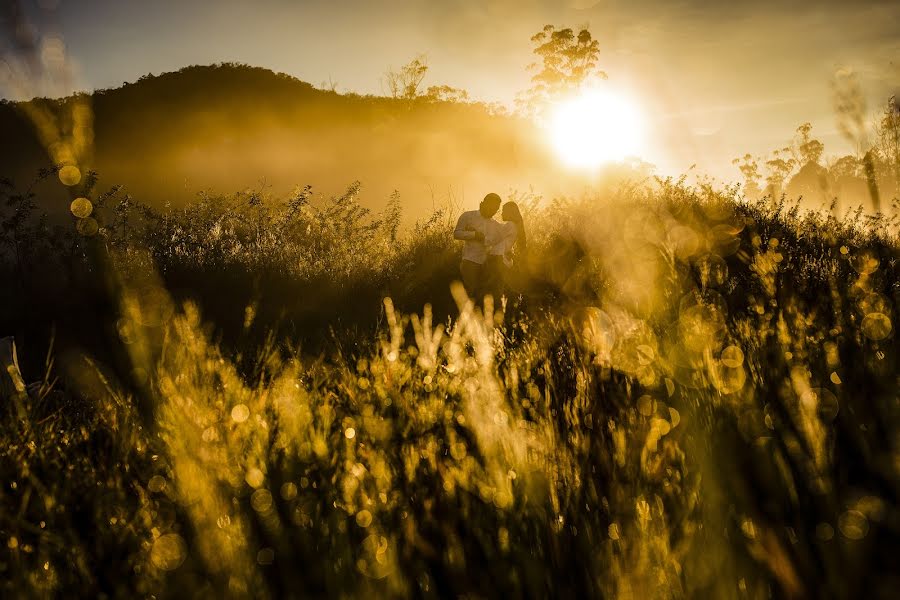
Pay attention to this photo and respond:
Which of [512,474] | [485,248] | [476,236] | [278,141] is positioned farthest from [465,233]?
[278,141]

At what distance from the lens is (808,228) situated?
961 centimetres

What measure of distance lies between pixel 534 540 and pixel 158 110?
139 feet

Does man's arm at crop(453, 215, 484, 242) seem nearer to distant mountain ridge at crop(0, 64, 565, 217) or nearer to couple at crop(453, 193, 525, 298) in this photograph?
couple at crop(453, 193, 525, 298)

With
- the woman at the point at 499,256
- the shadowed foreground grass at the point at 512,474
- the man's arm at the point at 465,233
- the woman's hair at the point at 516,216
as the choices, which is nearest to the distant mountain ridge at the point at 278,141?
the woman's hair at the point at 516,216

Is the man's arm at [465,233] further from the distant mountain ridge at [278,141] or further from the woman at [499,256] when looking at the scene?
the distant mountain ridge at [278,141]

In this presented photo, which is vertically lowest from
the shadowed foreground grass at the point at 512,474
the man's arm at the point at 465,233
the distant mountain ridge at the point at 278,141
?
the shadowed foreground grass at the point at 512,474

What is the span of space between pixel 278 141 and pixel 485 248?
33335mm

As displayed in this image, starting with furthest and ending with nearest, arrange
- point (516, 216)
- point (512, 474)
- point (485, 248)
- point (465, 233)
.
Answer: point (516, 216) < point (485, 248) < point (465, 233) < point (512, 474)

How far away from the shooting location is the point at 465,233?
25.0ft

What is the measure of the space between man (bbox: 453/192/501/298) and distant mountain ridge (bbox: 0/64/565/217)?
72.9ft

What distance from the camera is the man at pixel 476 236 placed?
7.68 metres

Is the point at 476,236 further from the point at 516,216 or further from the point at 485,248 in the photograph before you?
the point at 516,216

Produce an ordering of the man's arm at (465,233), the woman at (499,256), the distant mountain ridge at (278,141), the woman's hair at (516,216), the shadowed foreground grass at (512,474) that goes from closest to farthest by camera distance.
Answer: the shadowed foreground grass at (512,474), the man's arm at (465,233), the woman at (499,256), the woman's hair at (516,216), the distant mountain ridge at (278,141)

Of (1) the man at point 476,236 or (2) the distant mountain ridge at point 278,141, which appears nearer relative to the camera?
(1) the man at point 476,236
